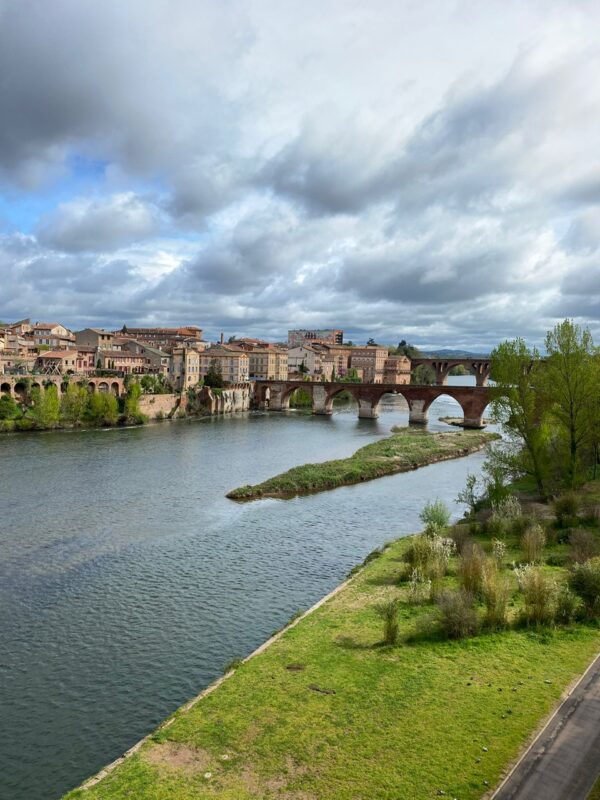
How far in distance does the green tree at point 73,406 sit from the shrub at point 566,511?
63015 mm

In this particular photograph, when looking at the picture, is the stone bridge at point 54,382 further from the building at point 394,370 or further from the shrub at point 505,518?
the building at point 394,370

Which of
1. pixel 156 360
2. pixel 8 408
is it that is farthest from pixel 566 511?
pixel 156 360

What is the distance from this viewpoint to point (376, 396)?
102 meters

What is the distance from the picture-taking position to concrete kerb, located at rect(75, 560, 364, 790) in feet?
42.0

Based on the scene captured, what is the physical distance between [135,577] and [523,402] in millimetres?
23532

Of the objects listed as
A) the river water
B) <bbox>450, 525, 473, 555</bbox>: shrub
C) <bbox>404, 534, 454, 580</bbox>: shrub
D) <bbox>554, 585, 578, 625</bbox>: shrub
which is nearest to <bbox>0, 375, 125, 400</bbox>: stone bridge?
the river water

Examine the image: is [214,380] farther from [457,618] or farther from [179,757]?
[179,757]

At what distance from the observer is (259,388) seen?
396ft

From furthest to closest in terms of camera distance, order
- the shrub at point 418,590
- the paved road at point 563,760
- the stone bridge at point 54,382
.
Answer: the stone bridge at point 54,382, the shrub at point 418,590, the paved road at point 563,760

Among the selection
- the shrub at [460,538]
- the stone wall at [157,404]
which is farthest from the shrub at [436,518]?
the stone wall at [157,404]

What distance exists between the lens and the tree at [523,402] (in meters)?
37.0

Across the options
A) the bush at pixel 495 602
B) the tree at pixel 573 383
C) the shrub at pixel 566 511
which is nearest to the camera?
the bush at pixel 495 602

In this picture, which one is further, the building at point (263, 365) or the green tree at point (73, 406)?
the building at point (263, 365)

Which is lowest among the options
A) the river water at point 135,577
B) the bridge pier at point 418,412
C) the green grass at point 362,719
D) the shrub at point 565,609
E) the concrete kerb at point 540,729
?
the river water at point 135,577
